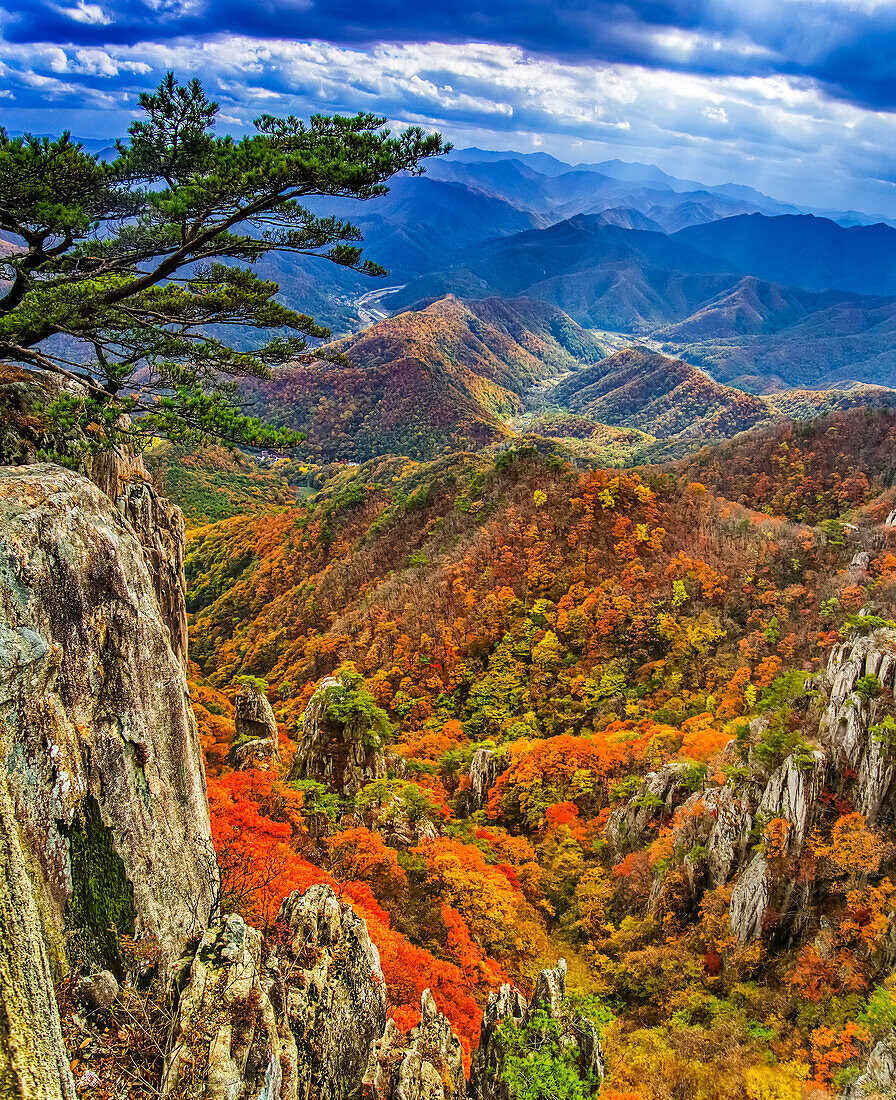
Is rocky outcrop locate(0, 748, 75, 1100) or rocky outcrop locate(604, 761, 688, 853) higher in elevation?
rocky outcrop locate(0, 748, 75, 1100)

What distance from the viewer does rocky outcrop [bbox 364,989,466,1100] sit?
13.4 m

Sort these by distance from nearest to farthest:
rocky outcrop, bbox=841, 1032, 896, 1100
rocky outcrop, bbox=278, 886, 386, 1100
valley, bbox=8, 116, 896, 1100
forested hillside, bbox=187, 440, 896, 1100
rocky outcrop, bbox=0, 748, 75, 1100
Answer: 1. rocky outcrop, bbox=0, 748, 75, 1100
2. valley, bbox=8, 116, 896, 1100
3. rocky outcrop, bbox=278, 886, 386, 1100
4. rocky outcrop, bbox=841, 1032, 896, 1100
5. forested hillside, bbox=187, 440, 896, 1100

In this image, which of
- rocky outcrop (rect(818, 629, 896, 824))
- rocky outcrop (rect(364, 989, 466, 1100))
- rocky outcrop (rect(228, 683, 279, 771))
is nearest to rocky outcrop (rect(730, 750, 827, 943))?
rocky outcrop (rect(818, 629, 896, 824))

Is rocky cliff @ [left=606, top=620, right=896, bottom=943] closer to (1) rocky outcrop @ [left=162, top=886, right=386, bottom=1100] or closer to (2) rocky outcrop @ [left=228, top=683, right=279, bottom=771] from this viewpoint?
(1) rocky outcrop @ [left=162, top=886, right=386, bottom=1100]

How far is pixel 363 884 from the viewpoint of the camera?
73.3 feet

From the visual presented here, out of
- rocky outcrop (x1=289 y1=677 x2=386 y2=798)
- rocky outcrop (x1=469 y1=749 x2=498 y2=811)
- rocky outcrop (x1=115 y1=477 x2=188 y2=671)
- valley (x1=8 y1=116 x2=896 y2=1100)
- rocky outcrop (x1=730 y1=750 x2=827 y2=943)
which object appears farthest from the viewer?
rocky outcrop (x1=469 y1=749 x2=498 y2=811)

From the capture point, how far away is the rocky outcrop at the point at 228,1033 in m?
9.48

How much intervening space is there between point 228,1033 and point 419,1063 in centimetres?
633

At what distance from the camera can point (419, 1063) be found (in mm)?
14023

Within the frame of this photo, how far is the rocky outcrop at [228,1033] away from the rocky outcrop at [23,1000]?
3.70 meters

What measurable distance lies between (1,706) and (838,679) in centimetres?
2764

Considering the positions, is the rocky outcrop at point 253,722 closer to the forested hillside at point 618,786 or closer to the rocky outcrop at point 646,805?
the forested hillside at point 618,786

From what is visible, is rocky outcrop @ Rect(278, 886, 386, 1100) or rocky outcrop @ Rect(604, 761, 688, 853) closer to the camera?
rocky outcrop @ Rect(278, 886, 386, 1100)

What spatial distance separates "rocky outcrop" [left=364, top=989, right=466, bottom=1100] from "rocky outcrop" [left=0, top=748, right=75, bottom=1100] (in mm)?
9567
